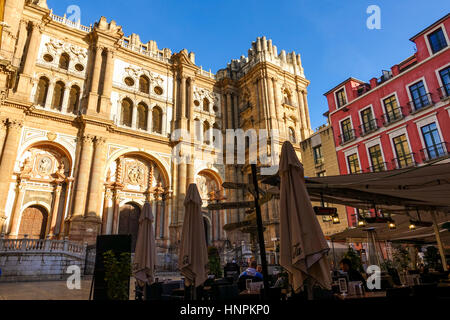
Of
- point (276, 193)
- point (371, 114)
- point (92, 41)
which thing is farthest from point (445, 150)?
point (92, 41)

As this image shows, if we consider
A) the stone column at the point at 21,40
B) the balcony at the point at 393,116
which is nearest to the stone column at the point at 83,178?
the stone column at the point at 21,40

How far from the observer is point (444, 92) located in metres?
15.9

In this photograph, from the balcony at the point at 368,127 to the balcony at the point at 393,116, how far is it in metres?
0.60

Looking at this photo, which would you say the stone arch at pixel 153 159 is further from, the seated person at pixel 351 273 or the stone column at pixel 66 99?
the seated person at pixel 351 273

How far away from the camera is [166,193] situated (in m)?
25.2

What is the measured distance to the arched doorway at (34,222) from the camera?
19453 millimetres

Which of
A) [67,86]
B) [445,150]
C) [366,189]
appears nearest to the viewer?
[366,189]

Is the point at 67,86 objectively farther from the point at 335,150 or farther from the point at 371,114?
the point at 371,114

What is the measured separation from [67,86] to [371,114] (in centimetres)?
2325

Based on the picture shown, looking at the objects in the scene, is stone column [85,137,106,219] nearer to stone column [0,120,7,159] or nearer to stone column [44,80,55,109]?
stone column [44,80,55,109]

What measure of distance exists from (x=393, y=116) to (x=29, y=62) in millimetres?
25715

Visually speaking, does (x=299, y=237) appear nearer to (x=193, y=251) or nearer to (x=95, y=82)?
(x=193, y=251)

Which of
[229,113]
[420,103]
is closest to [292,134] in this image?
[229,113]
